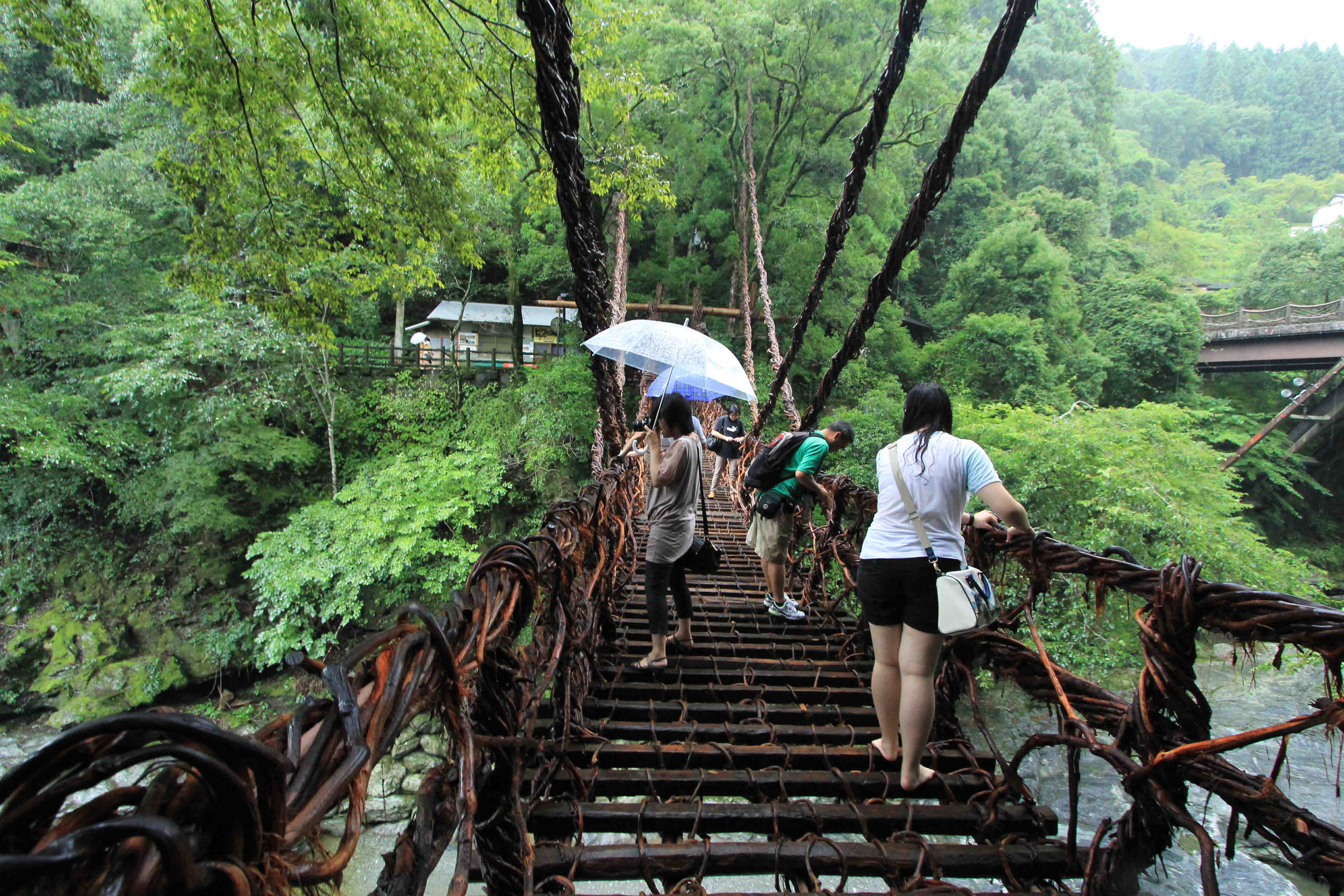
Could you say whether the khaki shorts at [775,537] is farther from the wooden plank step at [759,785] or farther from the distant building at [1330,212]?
the distant building at [1330,212]

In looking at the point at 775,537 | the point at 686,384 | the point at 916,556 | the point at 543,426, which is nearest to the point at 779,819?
the point at 916,556

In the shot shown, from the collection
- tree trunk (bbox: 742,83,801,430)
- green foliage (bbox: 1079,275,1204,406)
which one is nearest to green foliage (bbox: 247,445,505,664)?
tree trunk (bbox: 742,83,801,430)

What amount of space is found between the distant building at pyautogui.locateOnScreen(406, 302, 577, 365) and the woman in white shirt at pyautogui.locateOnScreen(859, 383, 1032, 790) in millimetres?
13179

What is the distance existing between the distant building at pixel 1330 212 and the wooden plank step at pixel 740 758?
102 ft

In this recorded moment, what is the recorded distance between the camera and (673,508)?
6.74 ft

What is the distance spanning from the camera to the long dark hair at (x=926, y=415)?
1.46m

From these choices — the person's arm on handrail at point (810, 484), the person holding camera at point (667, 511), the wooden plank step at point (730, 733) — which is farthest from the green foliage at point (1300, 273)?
the wooden plank step at point (730, 733)

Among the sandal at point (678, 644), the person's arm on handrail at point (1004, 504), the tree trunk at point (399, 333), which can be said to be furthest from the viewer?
the tree trunk at point (399, 333)

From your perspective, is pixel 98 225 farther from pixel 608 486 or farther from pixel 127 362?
pixel 608 486

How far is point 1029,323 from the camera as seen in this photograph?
11.9m

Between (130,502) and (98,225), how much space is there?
3.73m

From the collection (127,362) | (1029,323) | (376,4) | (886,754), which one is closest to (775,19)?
(1029,323)

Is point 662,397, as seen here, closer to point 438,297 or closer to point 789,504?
point 789,504

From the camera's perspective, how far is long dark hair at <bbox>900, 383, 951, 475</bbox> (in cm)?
146
